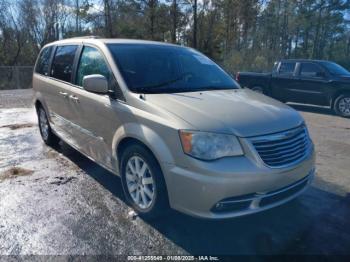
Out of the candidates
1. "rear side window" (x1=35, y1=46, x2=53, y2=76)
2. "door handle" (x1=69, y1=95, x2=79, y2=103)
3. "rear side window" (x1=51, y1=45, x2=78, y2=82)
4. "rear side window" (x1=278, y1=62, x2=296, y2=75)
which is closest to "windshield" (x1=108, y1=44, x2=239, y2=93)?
"door handle" (x1=69, y1=95, x2=79, y2=103)

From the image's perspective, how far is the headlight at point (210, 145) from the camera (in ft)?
9.45

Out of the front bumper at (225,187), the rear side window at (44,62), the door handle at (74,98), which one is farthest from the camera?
the rear side window at (44,62)

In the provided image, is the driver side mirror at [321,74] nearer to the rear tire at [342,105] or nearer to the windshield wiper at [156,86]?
the rear tire at [342,105]

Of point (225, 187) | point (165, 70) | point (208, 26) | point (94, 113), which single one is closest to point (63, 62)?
point (94, 113)

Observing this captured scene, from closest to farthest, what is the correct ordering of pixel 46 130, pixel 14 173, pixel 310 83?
pixel 14 173 → pixel 46 130 → pixel 310 83

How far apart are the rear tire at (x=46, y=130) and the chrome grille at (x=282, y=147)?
429 centimetres

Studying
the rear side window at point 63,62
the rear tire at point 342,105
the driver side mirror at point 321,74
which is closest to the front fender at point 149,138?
the rear side window at point 63,62

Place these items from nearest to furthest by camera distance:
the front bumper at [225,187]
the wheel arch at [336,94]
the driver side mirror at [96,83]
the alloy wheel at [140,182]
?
the front bumper at [225,187]
the alloy wheel at [140,182]
the driver side mirror at [96,83]
the wheel arch at [336,94]

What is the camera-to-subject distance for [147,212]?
3.43 metres

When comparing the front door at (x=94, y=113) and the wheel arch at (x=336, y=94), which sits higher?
the front door at (x=94, y=113)

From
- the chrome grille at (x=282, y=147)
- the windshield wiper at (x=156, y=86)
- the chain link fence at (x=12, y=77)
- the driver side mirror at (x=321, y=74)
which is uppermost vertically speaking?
the windshield wiper at (x=156, y=86)

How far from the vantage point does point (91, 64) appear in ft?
14.0

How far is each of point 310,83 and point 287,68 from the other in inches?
42.8

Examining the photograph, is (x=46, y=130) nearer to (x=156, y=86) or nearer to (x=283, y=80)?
(x=156, y=86)
